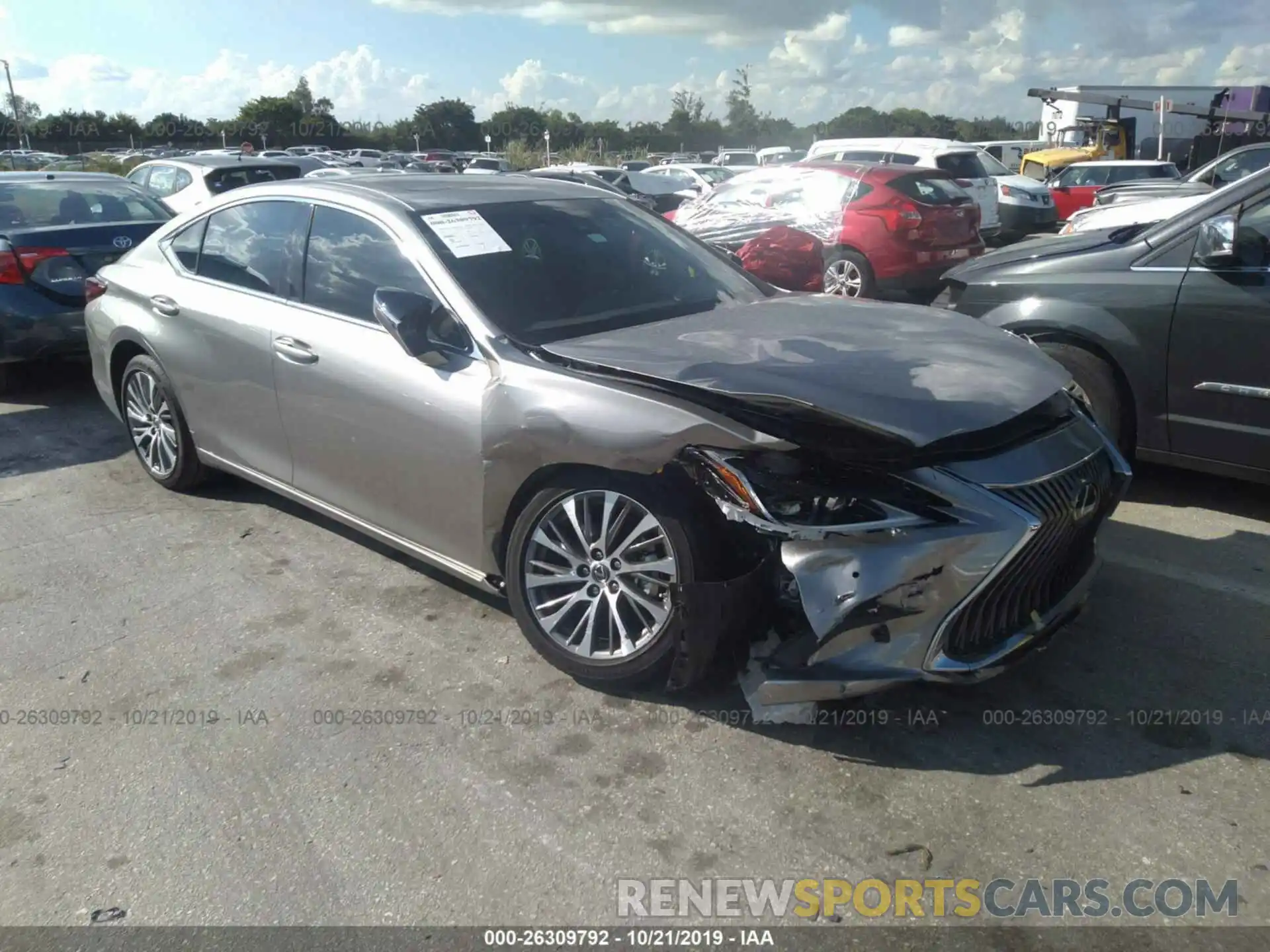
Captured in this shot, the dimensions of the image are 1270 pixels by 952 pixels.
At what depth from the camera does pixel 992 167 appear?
1755 cm

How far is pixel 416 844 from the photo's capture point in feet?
9.12

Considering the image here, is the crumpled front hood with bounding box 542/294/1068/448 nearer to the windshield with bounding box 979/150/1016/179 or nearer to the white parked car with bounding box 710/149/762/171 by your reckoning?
the windshield with bounding box 979/150/1016/179

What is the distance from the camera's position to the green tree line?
228ft

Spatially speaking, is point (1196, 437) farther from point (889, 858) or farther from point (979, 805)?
point (889, 858)

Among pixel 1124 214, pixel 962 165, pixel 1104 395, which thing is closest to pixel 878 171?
pixel 1124 214

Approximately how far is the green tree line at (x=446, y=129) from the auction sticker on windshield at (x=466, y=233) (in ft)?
207

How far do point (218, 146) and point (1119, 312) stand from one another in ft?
242

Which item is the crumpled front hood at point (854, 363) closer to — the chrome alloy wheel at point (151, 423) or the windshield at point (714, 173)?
the chrome alloy wheel at point (151, 423)

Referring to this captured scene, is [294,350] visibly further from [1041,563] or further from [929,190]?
[929,190]

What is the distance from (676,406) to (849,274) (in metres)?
7.68

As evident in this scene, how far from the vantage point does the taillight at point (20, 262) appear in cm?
709

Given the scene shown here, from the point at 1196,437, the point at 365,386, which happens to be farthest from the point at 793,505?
the point at 1196,437

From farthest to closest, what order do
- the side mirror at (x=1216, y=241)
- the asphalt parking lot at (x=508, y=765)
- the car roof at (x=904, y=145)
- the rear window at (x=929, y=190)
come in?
the car roof at (x=904, y=145), the rear window at (x=929, y=190), the side mirror at (x=1216, y=241), the asphalt parking lot at (x=508, y=765)

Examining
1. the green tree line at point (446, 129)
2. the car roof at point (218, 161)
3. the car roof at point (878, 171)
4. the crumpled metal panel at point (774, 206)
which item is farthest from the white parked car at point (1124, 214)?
Result: the green tree line at point (446, 129)
